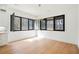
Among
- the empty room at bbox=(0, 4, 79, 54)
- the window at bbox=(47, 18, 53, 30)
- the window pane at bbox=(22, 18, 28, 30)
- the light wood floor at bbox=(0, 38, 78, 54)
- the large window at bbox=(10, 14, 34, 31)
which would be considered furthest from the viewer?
the window pane at bbox=(22, 18, 28, 30)

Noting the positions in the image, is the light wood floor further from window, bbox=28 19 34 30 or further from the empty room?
window, bbox=28 19 34 30

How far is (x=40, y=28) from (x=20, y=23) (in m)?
2.56

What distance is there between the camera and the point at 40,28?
364 inches

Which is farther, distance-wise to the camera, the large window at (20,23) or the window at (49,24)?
the window at (49,24)

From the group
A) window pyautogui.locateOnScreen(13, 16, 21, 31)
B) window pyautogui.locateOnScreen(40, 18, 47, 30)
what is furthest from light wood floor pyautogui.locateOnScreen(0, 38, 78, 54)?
window pyautogui.locateOnScreen(40, 18, 47, 30)

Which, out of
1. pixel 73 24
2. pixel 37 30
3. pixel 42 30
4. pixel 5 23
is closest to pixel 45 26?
pixel 42 30

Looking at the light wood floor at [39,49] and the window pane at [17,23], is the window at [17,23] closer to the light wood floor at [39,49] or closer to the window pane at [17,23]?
the window pane at [17,23]

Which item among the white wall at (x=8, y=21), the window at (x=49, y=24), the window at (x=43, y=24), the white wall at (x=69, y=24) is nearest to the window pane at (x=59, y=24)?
the white wall at (x=69, y=24)

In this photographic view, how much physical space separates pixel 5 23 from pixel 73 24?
4535 millimetres

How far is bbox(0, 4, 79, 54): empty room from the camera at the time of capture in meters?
4.51

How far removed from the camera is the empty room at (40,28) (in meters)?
A: 4.51

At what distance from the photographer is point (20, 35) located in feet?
23.7

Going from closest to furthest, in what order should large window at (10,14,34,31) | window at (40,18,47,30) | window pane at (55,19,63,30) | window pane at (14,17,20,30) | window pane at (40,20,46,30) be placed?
large window at (10,14,34,31) → window pane at (55,19,63,30) → window pane at (14,17,20,30) → window at (40,18,47,30) → window pane at (40,20,46,30)

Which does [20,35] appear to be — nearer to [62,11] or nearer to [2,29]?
[2,29]
